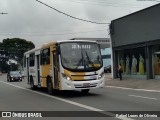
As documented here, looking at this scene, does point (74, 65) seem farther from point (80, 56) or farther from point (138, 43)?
point (138, 43)

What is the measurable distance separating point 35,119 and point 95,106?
10.6ft

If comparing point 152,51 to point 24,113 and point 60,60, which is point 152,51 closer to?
point 60,60

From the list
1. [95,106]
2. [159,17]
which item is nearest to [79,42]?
[95,106]

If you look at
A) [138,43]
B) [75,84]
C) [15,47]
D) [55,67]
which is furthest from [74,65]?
[15,47]

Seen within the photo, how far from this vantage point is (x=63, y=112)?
502 inches

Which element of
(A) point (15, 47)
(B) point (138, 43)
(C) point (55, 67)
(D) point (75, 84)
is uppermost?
(A) point (15, 47)

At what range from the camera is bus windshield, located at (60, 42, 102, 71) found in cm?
1778

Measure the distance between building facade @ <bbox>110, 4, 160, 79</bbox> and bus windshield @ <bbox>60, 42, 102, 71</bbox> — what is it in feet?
35.4

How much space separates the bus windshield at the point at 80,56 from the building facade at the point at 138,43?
1080 cm

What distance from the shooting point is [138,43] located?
30.5 metres

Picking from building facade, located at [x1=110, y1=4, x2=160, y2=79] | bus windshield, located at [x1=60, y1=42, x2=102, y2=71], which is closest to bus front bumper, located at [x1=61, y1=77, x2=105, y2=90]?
bus windshield, located at [x1=60, y1=42, x2=102, y2=71]

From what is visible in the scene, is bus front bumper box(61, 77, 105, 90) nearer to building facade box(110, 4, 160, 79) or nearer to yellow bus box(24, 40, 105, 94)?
yellow bus box(24, 40, 105, 94)

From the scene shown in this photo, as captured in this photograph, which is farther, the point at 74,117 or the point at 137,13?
the point at 137,13

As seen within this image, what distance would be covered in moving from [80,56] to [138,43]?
13484mm
